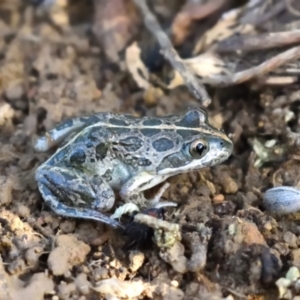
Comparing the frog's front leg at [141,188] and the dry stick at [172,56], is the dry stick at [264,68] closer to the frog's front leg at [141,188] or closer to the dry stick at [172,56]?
the dry stick at [172,56]

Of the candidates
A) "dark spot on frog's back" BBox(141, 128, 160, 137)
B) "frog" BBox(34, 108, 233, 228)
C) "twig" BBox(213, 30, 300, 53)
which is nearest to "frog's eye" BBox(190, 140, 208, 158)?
"frog" BBox(34, 108, 233, 228)

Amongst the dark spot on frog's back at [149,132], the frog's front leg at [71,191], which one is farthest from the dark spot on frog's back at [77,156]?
the dark spot on frog's back at [149,132]

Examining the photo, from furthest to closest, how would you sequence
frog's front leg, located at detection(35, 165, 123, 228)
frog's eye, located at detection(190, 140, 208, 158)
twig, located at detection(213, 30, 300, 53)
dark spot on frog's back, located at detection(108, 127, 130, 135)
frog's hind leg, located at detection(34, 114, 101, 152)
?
twig, located at detection(213, 30, 300, 53), frog's hind leg, located at detection(34, 114, 101, 152), dark spot on frog's back, located at detection(108, 127, 130, 135), frog's eye, located at detection(190, 140, 208, 158), frog's front leg, located at detection(35, 165, 123, 228)

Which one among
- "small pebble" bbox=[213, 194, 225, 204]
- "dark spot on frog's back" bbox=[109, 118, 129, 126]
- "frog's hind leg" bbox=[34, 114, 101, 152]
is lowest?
"small pebble" bbox=[213, 194, 225, 204]

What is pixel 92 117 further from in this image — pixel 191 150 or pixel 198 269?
pixel 198 269

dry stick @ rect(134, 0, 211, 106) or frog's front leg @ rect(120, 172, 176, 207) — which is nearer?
frog's front leg @ rect(120, 172, 176, 207)

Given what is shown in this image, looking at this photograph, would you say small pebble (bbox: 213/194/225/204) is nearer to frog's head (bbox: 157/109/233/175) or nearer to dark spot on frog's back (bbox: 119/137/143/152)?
frog's head (bbox: 157/109/233/175)

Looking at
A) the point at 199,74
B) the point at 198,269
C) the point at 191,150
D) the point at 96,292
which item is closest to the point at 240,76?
the point at 199,74
